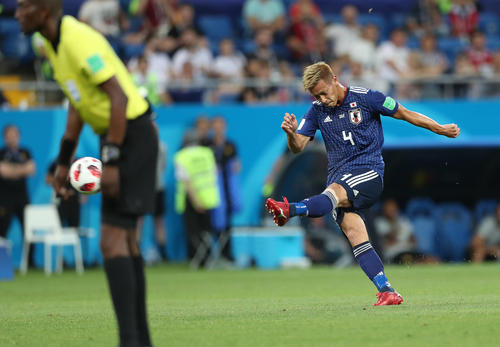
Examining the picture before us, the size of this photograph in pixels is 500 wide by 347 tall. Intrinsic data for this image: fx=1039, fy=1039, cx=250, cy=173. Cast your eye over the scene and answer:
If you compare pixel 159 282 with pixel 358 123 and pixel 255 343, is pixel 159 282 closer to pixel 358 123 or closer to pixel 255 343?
pixel 358 123

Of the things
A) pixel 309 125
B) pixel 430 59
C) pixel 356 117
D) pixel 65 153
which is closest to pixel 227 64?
pixel 430 59

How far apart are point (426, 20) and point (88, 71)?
17.6m

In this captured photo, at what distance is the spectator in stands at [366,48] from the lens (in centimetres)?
2039

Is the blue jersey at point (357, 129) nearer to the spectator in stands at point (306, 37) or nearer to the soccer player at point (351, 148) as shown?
the soccer player at point (351, 148)

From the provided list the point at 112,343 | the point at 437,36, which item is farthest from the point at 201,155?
the point at 112,343

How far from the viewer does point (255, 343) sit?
262 inches

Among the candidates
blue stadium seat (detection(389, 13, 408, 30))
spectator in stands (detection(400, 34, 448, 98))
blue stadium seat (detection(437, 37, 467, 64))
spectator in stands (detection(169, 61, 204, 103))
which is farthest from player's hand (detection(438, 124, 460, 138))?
blue stadium seat (detection(389, 13, 408, 30))

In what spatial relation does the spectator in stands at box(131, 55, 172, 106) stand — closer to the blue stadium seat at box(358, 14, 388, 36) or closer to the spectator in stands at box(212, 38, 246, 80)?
the spectator in stands at box(212, 38, 246, 80)

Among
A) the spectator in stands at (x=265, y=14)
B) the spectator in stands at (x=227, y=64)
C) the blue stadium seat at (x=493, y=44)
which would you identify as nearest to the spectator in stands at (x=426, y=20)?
the blue stadium seat at (x=493, y=44)

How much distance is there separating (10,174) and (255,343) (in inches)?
497

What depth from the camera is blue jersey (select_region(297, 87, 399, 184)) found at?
381 inches

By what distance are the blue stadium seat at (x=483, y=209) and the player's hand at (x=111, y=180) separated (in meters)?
15.8

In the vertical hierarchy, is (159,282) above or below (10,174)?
below

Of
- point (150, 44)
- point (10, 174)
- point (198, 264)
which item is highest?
point (150, 44)
